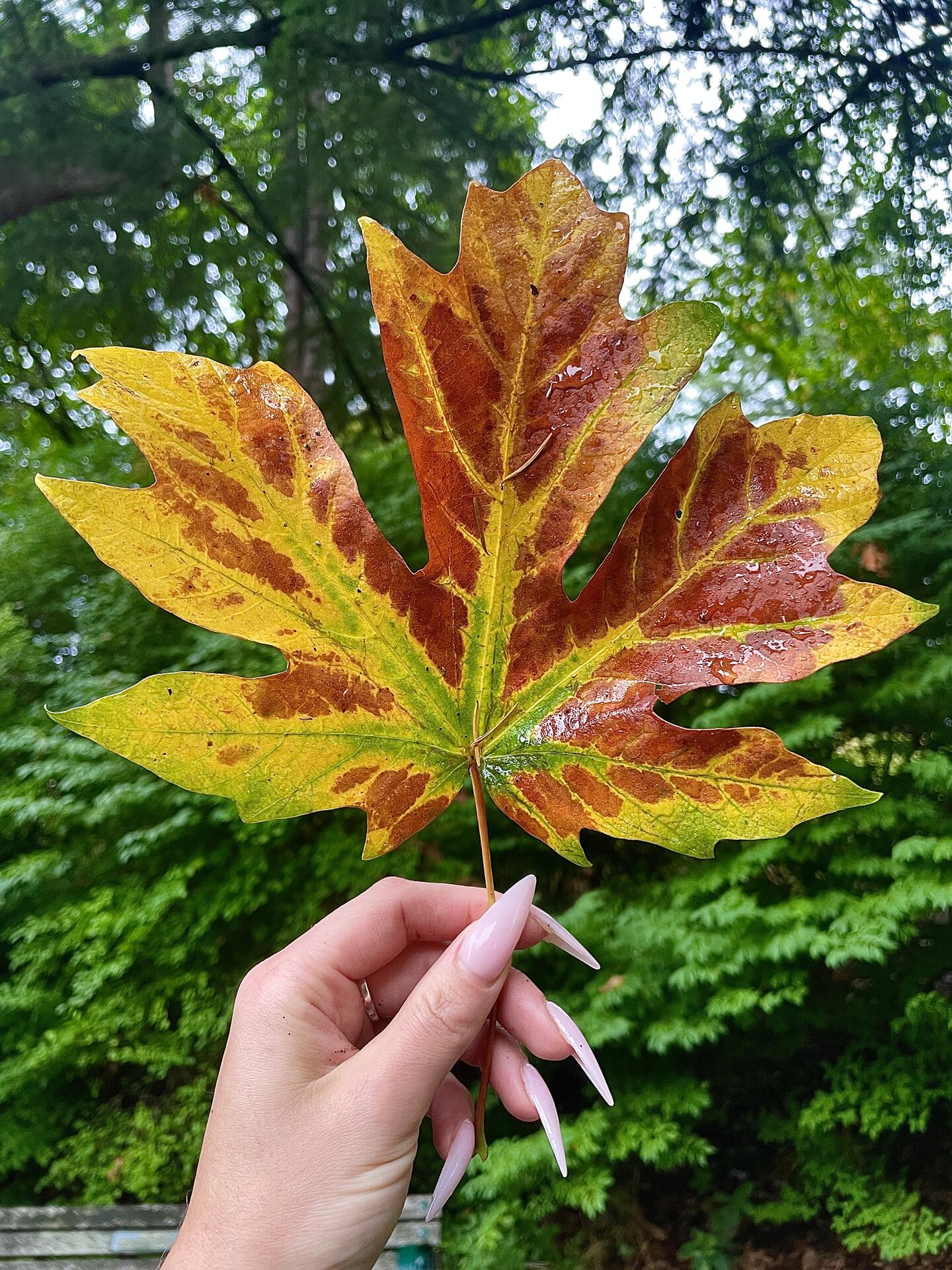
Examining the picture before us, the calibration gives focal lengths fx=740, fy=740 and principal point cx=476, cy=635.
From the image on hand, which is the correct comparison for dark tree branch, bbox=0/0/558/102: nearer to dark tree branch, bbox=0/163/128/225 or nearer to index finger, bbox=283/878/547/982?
dark tree branch, bbox=0/163/128/225

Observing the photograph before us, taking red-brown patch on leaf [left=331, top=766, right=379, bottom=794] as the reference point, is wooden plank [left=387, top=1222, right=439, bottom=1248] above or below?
below

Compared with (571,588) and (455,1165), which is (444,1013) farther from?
(571,588)

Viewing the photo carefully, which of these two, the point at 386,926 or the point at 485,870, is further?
the point at 386,926

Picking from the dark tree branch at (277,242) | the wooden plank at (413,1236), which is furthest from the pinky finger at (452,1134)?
the dark tree branch at (277,242)

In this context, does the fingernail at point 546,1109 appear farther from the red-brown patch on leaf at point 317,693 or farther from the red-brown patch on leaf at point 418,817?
the red-brown patch on leaf at point 317,693

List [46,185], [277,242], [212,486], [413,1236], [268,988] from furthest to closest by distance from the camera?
[277,242] → [46,185] → [413,1236] → [268,988] → [212,486]

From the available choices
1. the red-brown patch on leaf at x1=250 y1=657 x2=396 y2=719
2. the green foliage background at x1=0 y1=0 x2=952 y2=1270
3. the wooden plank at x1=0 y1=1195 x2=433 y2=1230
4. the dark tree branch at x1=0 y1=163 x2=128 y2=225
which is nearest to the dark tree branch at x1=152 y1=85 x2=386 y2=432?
the green foliage background at x1=0 y1=0 x2=952 y2=1270

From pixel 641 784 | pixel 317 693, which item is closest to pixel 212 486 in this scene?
pixel 317 693
